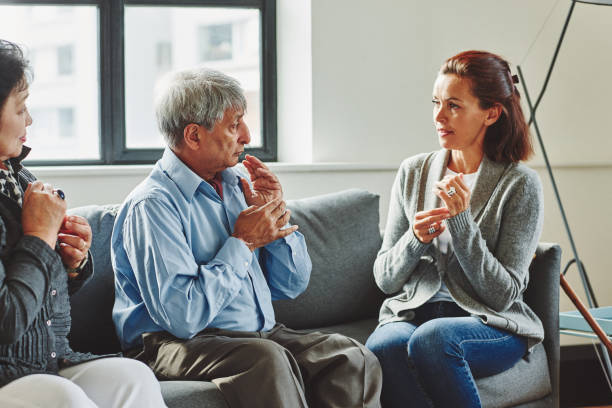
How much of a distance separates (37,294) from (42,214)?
0.17m

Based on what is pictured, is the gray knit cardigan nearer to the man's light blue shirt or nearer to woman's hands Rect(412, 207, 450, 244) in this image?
woman's hands Rect(412, 207, 450, 244)

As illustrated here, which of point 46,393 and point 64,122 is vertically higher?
point 64,122

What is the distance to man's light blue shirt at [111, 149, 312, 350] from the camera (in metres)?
1.90

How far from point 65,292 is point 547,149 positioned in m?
2.27

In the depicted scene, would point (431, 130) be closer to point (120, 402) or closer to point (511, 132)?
point (511, 132)

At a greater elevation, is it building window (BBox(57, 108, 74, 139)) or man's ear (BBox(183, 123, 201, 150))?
building window (BBox(57, 108, 74, 139))

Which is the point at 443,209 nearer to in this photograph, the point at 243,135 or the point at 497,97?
the point at 497,97

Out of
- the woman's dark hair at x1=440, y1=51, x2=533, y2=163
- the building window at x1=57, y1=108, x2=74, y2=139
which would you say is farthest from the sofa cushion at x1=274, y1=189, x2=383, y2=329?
the building window at x1=57, y1=108, x2=74, y2=139

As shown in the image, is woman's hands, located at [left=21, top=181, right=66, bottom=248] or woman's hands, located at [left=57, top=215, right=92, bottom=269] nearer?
woman's hands, located at [left=21, top=181, right=66, bottom=248]

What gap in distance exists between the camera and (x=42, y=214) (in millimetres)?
1612

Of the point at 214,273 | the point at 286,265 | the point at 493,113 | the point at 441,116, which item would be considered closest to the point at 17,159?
the point at 214,273

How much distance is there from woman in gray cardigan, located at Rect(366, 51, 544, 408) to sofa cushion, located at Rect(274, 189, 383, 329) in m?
0.18

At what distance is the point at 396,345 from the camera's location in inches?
87.2

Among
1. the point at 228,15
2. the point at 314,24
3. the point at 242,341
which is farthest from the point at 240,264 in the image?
the point at 228,15
